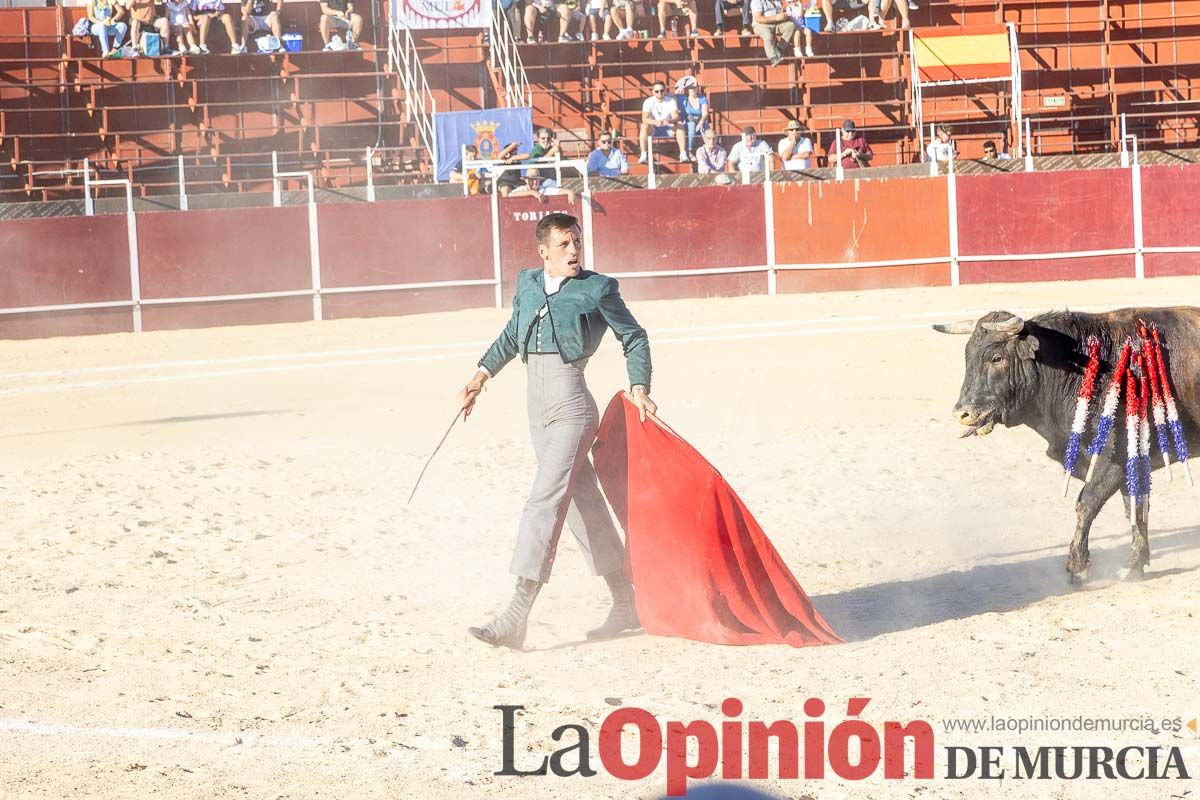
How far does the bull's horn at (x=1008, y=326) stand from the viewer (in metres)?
5.87

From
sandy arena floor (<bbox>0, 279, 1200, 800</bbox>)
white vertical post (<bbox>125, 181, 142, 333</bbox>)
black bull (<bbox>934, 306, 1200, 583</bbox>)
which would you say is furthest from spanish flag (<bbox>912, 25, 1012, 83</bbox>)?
black bull (<bbox>934, 306, 1200, 583</bbox>)

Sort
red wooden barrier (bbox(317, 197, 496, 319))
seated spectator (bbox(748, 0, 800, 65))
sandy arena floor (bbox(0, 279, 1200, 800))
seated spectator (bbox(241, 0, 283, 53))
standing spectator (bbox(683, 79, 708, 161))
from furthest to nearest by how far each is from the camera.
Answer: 1. seated spectator (bbox(748, 0, 800, 65))
2. seated spectator (bbox(241, 0, 283, 53))
3. standing spectator (bbox(683, 79, 708, 161))
4. red wooden barrier (bbox(317, 197, 496, 319))
5. sandy arena floor (bbox(0, 279, 1200, 800))

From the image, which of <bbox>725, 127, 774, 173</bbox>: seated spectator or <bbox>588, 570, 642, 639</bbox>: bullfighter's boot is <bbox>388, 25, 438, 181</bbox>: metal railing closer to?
<bbox>725, 127, 774, 173</bbox>: seated spectator

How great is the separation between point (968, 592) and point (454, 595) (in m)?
2.04

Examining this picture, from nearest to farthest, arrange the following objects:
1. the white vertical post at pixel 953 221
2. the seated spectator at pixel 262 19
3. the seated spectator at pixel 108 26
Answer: the white vertical post at pixel 953 221
the seated spectator at pixel 108 26
the seated spectator at pixel 262 19

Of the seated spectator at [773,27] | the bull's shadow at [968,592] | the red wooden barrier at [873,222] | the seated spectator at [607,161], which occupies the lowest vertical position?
the bull's shadow at [968,592]

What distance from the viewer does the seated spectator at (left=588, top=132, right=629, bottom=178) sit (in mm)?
19786

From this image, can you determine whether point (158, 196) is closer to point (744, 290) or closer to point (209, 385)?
point (209, 385)

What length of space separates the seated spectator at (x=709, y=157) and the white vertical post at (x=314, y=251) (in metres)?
5.19

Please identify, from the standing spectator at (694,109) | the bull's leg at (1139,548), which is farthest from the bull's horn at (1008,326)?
the standing spectator at (694,109)

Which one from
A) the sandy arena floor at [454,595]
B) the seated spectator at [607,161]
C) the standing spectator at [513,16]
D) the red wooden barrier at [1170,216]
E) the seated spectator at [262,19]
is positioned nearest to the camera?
the sandy arena floor at [454,595]

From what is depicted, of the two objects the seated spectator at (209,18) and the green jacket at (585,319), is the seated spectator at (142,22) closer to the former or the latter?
the seated spectator at (209,18)

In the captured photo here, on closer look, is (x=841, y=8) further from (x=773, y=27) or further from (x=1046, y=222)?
(x=1046, y=222)

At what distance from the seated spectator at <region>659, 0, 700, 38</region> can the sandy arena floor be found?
35.9ft
